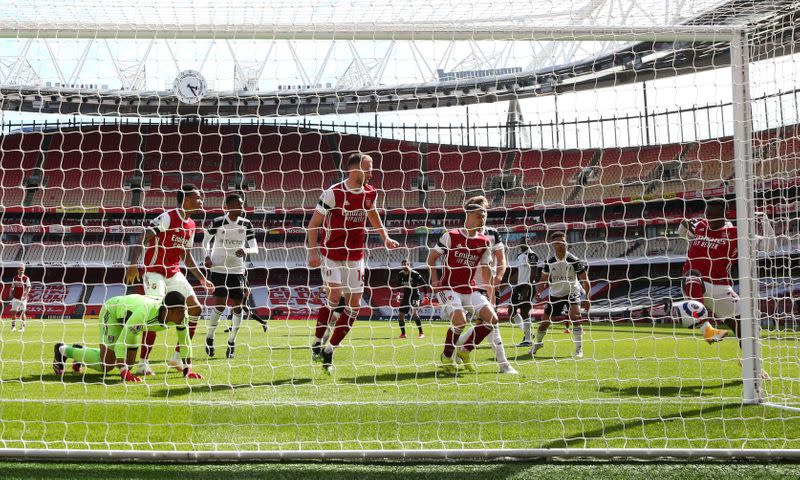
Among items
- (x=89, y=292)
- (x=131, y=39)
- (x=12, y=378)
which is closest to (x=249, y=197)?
(x=89, y=292)

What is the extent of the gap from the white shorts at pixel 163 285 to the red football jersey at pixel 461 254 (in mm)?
2481

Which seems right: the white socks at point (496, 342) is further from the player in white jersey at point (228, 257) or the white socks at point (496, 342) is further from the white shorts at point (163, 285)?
the player in white jersey at point (228, 257)

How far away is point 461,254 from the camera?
686cm

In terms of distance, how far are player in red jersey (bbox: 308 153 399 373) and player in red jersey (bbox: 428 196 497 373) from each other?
0.75 meters

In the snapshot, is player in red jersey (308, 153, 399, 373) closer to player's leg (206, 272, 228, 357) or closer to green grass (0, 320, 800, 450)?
green grass (0, 320, 800, 450)

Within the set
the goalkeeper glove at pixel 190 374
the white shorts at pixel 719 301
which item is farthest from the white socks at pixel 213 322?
the white shorts at pixel 719 301

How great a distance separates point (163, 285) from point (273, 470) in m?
3.64

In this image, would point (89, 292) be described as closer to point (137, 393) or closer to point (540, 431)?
point (137, 393)

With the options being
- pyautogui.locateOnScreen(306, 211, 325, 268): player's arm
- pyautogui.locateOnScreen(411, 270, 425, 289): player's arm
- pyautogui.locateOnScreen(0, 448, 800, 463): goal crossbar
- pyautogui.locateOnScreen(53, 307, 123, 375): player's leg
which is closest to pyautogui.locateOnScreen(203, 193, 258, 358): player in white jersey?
pyautogui.locateOnScreen(53, 307, 123, 375): player's leg

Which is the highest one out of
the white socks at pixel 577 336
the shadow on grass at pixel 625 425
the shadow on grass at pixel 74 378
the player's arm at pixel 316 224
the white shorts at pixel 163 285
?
the player's arm at pixel 316 224

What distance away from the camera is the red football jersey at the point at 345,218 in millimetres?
6332

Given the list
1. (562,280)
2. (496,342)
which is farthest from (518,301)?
(496,342)

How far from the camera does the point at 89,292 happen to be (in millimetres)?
31594

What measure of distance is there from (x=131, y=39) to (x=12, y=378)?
3728 millimetres
